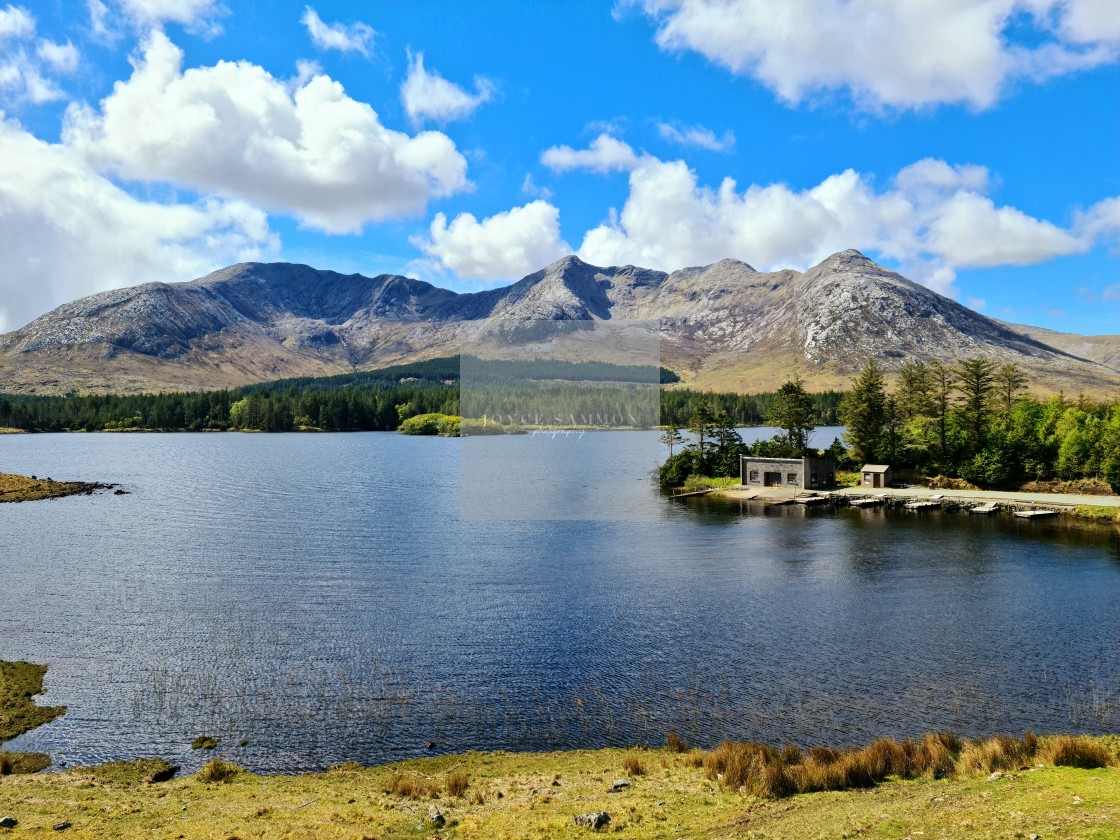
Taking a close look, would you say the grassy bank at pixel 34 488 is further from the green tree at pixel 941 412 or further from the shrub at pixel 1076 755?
the green tree at pixel 941 412

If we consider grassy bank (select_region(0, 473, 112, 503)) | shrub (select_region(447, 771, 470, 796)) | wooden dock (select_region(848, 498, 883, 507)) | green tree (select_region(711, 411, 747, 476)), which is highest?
green tree (select_region(711, 411, 747, 476))

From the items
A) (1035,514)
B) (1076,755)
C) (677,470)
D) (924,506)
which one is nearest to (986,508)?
(1035,514)

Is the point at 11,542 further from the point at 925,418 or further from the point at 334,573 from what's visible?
the point at 925,418

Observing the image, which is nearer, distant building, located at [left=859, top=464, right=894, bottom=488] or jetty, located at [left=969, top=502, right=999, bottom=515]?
jetty, located at [left=969, top=502, right=999, bottom=515]

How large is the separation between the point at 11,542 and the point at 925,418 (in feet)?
441

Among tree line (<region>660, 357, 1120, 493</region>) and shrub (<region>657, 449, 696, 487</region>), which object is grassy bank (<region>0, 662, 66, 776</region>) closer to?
shrub (<region>657, 449, 696, 487</region>)

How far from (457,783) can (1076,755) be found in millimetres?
21223

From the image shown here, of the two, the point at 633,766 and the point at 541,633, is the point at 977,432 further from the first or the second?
the point at 633,766

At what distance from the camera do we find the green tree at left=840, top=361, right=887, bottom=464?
128 metres

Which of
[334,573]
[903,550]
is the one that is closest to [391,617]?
[334,573]

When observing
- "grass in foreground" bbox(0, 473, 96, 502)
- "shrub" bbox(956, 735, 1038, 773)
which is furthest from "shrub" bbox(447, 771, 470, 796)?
"grass in foreground" bbox(0, 473, 96, 502)

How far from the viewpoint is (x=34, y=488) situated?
386 ft

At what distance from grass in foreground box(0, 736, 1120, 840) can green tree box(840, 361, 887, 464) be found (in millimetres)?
106780

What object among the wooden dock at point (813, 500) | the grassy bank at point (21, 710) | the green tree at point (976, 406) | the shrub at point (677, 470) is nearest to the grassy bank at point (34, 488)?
the grassy bank at point (21, 710)
